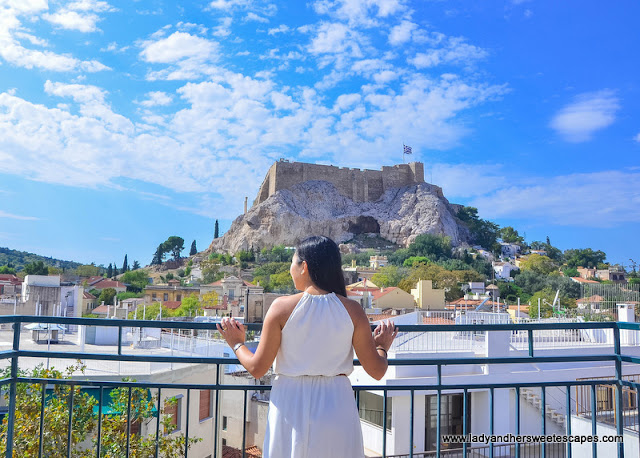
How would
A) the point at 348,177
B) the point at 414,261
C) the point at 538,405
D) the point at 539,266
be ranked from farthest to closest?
the point at 348,177 → the point at 539,266 → the point at 414,261 → the point at 538,405

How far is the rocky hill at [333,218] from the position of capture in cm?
6544

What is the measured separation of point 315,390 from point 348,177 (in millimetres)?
70411

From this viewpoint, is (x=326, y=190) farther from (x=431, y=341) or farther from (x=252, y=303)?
(x=431, y=341)

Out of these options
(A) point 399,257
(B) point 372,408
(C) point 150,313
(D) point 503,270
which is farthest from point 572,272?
(B) point 372,408

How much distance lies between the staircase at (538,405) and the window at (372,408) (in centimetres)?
270

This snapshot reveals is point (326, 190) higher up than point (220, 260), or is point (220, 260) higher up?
point (326, 190)

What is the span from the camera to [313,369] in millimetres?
1696

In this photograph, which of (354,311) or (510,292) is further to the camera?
(510,292)

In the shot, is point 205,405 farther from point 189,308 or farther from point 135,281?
point 135,281

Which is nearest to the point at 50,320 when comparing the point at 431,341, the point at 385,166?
the point at 431,341

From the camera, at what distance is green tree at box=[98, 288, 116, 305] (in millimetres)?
43500

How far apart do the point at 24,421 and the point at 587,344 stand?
11.9 meters

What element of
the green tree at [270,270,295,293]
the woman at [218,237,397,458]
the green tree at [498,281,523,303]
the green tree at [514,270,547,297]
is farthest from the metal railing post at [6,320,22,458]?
the green tree at [514,270,547,297]

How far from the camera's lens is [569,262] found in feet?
227
